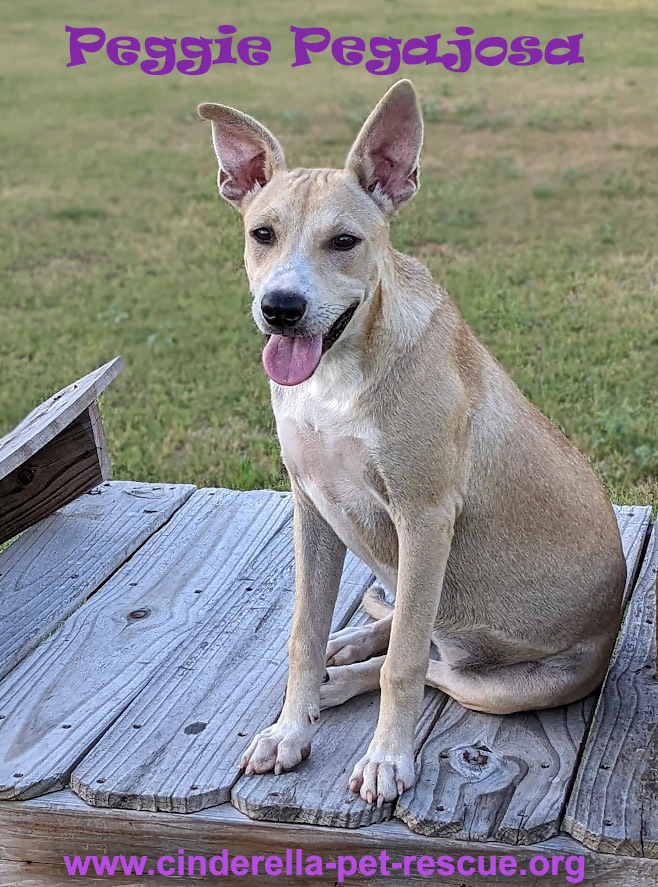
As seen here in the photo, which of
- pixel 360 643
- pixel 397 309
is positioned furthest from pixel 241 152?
pixel 360 643

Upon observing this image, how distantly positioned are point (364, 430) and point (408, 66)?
11734 millimetres

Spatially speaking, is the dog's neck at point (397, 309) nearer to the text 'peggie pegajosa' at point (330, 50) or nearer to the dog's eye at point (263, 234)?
the dog's eye at point (263, 234)

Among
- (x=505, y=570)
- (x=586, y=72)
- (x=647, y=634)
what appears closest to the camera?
(x=505, y=570)

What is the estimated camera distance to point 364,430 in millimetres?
2717

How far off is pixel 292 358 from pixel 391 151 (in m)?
0.55

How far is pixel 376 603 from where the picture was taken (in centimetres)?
355

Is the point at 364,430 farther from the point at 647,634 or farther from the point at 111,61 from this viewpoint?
the point at 111,61

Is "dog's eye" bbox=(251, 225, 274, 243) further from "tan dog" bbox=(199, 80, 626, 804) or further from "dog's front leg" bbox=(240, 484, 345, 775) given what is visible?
"dog's front leg" bbox=(240, 484, 345, 775)

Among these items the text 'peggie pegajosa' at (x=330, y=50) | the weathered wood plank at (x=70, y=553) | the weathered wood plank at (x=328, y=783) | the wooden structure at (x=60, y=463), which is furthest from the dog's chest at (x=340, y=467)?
the text 'peggie pegajosa' at (x=330, y=50)

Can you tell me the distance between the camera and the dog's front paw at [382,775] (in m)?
2.66

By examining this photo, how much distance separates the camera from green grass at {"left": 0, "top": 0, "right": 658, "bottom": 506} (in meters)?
6.39

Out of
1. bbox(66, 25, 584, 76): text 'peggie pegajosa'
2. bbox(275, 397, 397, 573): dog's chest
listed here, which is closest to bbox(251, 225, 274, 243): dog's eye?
bbox(275, 397, 397, 573): dog's chest

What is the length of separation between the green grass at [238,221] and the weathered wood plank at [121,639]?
1145 mm

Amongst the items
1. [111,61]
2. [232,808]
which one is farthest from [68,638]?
[111,61]
